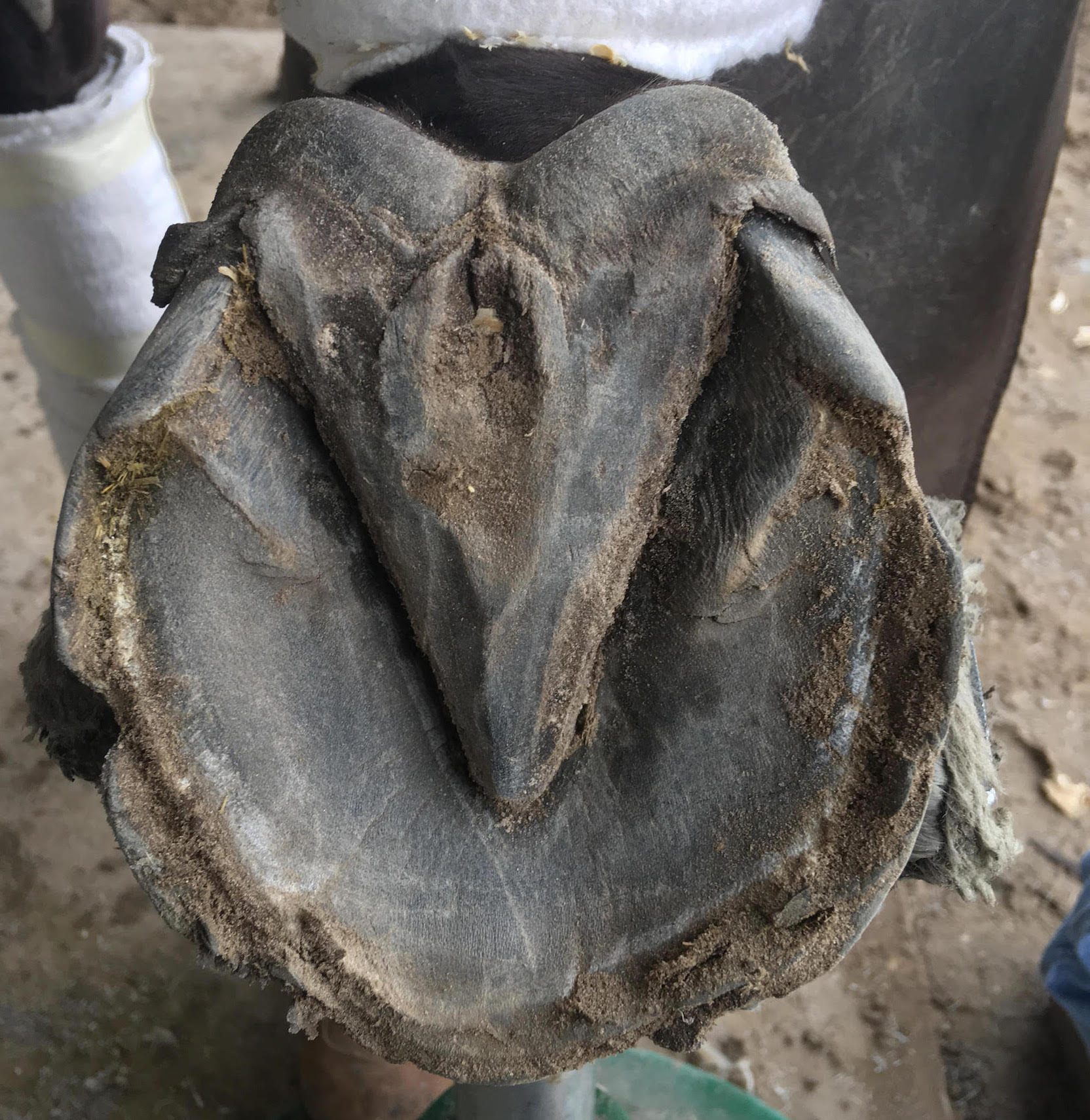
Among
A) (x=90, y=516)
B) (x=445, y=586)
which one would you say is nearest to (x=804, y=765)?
(x=445, y=586)

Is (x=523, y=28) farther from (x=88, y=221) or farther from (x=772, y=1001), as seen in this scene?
(x=772, y=1001)

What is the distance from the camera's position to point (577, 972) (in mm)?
597

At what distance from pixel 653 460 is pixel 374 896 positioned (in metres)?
0.28

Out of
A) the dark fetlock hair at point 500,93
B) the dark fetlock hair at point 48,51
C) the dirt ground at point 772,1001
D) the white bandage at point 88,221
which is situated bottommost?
the dirt ground at point 772,1001

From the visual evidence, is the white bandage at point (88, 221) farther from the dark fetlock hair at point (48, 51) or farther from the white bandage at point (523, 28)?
the white bandage at point (523, 28)

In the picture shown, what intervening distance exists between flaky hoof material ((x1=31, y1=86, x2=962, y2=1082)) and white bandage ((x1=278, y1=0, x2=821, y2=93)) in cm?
18

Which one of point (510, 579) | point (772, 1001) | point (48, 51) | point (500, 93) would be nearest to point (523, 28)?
point (500, 93)

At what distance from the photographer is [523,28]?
0.76m

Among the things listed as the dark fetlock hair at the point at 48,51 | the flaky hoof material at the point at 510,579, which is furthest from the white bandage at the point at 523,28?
the dark fetlock hair at the point at 48,51

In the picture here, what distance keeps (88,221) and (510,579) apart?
1.03 metres

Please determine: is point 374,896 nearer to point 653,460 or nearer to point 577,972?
point 577,972

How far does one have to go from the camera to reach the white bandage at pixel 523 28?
0.75 m

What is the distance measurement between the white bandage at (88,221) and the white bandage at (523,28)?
55 centimetres

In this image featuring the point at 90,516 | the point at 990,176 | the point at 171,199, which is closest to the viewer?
the point at 90,516
